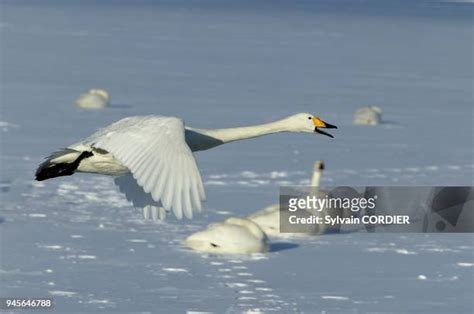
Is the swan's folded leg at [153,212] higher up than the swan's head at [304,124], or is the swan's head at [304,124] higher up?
the swan's head at [304,124]

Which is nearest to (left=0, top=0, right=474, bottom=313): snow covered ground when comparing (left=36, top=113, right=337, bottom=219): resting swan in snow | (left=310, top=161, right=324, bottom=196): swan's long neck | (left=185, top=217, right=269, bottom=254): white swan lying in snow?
(left=185, top=217, right=269, bottom=254): white swan lying in snow

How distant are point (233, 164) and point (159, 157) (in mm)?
12897

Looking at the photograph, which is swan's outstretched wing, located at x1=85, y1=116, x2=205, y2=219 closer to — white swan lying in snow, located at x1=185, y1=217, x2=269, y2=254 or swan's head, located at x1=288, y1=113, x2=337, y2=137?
swan's head, located at x1=288, y1=113, x2=337, y2=137

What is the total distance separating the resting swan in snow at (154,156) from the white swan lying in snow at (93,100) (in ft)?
57.6

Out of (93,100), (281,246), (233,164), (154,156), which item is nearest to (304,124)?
(154,156)

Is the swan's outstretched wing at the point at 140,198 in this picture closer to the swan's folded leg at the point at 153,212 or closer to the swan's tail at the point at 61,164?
the swan's folded leg at the point at 153,212

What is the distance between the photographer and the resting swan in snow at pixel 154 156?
7.93 m

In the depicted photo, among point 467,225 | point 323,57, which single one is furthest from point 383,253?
point 323,57

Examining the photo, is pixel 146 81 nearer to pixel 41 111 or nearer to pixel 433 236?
pixel 41 111

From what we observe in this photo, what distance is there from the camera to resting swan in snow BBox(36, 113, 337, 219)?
26.0 ft

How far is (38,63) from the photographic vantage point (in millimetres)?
37500

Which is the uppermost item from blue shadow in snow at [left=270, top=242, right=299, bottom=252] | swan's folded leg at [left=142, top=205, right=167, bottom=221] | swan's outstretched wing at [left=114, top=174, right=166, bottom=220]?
swan's outstretched wing at [left=114, top=174, right=166, bottom=220]

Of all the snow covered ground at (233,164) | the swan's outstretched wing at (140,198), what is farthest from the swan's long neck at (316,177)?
the swan's outstretched wing at (140,198)

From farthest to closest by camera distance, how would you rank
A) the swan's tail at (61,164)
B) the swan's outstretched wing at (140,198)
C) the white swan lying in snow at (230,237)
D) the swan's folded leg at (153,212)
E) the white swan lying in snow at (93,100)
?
the white swan lying in snow at (93,100)
the white swan lying in snow at (230,237)
the swan's outstretched wing at (140,198)
the swan's folded leg at (153,212)
the swan's tail at (61,164)
